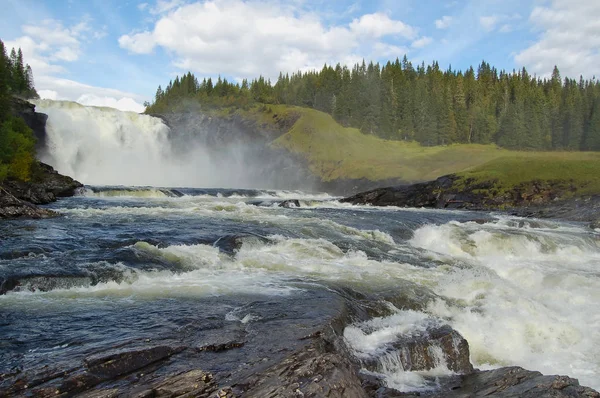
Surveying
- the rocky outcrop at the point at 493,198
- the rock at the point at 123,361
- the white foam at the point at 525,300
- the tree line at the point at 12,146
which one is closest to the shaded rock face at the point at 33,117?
the tree line at the point at 12,146

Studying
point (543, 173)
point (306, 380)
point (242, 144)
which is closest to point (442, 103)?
point (242, 144)

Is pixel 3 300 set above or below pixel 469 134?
below

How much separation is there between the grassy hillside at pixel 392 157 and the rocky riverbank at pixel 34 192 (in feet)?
159

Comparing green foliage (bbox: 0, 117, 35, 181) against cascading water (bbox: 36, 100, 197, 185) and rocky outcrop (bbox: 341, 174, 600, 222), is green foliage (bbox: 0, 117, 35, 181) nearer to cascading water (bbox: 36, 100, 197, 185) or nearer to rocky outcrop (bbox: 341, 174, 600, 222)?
cascading water (bbox: 36, 100, 197, 185)

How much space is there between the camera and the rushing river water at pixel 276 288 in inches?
362

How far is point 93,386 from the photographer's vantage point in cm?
643

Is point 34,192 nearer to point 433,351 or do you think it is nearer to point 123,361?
point 123,361

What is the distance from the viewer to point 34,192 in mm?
37500

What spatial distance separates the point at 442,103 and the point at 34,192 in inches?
3998

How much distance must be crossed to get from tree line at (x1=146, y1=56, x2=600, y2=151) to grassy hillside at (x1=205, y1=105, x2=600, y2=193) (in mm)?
7021

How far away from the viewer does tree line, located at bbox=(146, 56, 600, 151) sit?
105312 millimetres

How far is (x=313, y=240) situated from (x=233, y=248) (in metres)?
4.51

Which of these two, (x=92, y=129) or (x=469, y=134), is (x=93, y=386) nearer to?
(x=92, y=129)

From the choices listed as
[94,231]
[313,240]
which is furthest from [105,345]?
[94,231]
